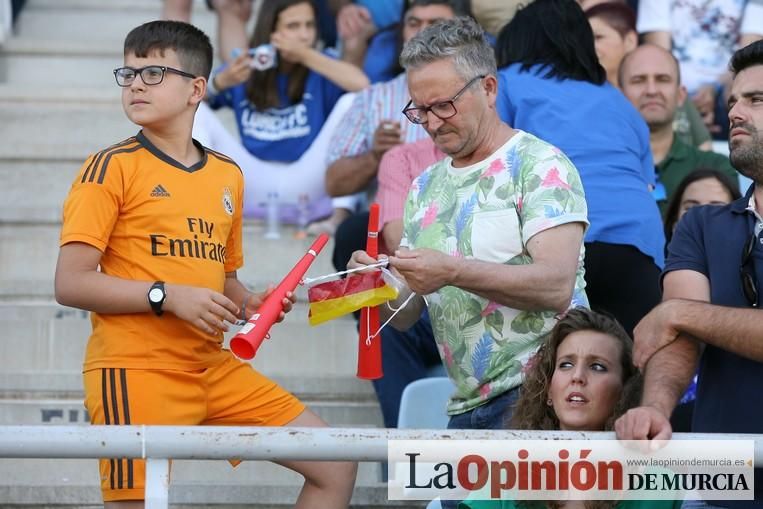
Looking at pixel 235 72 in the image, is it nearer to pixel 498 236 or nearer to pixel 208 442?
pixel 498 236

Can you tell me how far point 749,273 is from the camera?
2832 mm

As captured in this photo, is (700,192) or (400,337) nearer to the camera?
(400,337)

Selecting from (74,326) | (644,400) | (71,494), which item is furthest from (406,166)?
(644,400)

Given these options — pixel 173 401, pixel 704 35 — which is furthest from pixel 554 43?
pixel 704 35

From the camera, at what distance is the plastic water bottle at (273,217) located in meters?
5.55

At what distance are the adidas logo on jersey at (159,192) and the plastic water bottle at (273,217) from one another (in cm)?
233

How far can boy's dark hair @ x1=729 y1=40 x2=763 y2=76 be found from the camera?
9.87ft

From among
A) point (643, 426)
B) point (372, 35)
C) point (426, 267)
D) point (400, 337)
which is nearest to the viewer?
point (643, 426)

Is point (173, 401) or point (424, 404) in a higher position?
point (173, 401)

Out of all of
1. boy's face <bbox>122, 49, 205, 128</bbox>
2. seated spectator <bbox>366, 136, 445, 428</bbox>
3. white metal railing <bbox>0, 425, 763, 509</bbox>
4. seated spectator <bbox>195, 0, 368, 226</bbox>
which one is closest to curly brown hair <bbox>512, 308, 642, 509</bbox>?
white metal railing <bbox>0, 425, 763, 509</bbox>

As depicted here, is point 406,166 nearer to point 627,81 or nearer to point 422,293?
point 627,81

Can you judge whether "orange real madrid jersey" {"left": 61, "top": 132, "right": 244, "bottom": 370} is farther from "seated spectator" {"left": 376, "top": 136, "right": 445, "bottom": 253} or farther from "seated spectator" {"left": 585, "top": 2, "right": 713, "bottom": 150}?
"seated spectator" {"left": 585, "top": 2, "right": 713, "bottom": 150}

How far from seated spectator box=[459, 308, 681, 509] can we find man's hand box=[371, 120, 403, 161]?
220cm

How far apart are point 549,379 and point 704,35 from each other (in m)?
4.06
